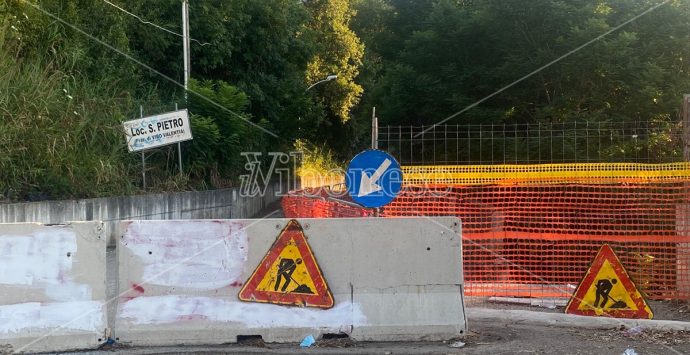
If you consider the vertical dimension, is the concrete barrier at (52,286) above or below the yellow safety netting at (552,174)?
below

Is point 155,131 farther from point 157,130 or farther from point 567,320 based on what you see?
point 567,320

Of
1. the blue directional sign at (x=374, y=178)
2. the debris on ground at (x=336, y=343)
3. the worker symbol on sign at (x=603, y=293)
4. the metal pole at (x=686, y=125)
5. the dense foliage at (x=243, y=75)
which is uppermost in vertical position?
the dense foliage at (x=243, y=75)

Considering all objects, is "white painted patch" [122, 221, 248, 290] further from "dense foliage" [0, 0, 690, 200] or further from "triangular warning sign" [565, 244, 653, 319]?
"dense foliage" [0, 0, 690, 200]

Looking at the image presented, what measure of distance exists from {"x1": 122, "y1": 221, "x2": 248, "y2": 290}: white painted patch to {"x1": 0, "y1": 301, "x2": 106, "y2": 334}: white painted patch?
1.78ft

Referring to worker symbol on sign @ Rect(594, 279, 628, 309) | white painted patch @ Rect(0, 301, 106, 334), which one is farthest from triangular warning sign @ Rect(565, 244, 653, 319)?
white painted patch @ Rect(0, 301, 106, 334)

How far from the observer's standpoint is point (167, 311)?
20.6 feet

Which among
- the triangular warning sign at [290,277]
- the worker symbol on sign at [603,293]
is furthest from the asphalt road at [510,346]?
the worker symbol on sign at [603,293]

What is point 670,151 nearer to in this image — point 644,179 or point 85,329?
point 644,179

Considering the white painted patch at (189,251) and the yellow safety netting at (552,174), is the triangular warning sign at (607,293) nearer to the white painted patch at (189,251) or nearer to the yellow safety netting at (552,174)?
the yellow safety netting at (552,174)

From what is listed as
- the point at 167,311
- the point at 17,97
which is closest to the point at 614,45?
the point at 17,97

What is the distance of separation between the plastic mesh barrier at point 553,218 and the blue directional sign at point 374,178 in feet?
5.22

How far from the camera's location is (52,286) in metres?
6.14

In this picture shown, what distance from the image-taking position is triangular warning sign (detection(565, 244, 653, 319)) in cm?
768

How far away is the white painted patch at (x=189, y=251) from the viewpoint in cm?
632
